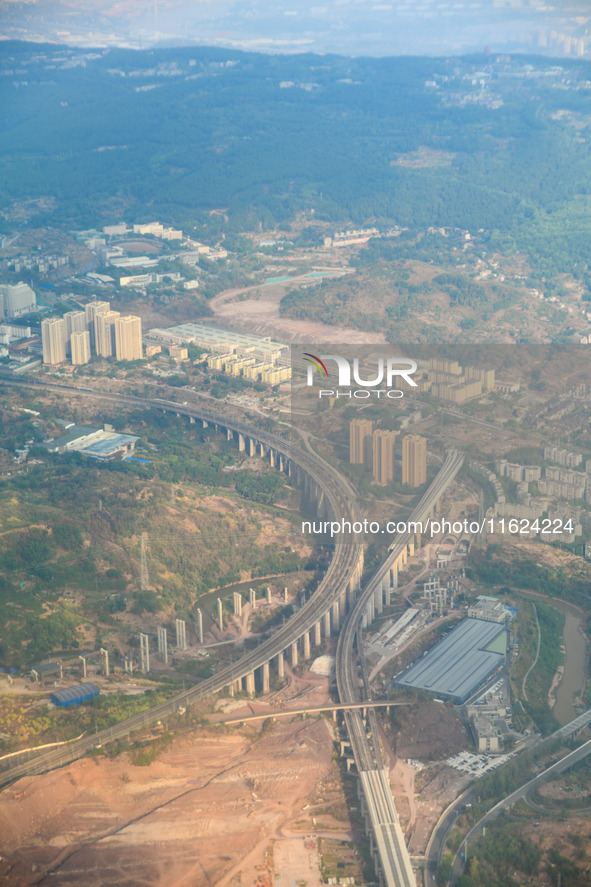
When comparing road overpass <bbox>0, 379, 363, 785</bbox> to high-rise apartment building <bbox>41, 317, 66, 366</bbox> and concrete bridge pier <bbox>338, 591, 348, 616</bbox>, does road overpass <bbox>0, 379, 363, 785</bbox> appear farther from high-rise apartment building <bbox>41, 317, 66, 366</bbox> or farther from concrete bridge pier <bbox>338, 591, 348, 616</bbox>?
high-rise apartment building <bbox>41, 317, 66, 366</bbox>

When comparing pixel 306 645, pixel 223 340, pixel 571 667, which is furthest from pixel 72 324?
pixel 571 667

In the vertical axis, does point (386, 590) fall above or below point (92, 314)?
below

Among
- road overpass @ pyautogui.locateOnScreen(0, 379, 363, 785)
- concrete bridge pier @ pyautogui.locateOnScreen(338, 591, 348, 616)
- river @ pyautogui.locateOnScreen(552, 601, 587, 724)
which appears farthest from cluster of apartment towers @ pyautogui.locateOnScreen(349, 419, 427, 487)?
river @ pyautogui.locateOnScreen(552, 601, 587, 724)

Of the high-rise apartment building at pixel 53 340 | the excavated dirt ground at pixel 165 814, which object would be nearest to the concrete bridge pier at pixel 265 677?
the excavated dirt ground at pixel 165 814

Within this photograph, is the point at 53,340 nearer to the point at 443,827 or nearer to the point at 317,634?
the point at 317,634

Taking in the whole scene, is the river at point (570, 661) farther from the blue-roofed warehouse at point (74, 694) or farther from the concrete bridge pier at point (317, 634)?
the blue-roofed warehouse at point (74, 694)
